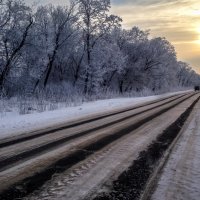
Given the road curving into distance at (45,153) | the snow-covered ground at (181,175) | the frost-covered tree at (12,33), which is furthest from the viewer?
the frost-covered tree at (12,33)

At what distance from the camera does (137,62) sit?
5988cm

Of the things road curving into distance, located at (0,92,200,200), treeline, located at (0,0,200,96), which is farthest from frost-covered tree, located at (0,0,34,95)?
road curving into distance, located at (0,92,200,200)

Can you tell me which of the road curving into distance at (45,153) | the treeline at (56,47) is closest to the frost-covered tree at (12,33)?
the treeline at (56,47)

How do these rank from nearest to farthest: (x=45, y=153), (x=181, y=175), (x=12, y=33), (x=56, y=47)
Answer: (x=181, y=175) → (x=45, y=153) → (x=12, y=33) → (x=56, y=47)

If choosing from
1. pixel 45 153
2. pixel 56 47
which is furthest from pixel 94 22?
pixel 45 153

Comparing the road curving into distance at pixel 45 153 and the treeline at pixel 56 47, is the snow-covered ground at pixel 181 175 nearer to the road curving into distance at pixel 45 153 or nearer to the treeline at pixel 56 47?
the road curving into distance at pixel 45 153

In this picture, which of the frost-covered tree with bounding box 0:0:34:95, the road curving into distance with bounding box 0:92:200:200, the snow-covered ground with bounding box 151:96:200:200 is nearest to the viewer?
the snow-covered ground with bounding box 151:96:200:200

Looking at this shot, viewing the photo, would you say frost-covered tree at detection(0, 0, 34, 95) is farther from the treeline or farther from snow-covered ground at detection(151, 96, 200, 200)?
snow-covered ground at detection(151, 96, 200, 200)

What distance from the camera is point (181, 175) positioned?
551 cm

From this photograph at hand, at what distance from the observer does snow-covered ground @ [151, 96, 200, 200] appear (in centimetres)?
453

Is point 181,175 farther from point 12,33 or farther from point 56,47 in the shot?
point 56,47

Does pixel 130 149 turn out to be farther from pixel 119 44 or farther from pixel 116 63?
pixel 119 44

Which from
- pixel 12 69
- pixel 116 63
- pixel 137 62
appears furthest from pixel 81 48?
pixel 12 69

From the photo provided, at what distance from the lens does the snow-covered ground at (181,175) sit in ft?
14.9
